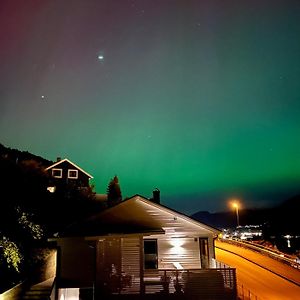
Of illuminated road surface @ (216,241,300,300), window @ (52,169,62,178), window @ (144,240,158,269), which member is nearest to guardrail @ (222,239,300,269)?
illuminated road surface @ (216,241,300,300)

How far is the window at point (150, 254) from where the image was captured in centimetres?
2009

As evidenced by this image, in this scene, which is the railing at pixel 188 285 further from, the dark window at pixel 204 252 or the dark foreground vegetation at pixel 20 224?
the dark window at pixel 204 252

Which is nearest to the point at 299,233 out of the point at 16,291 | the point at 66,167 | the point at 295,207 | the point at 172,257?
the point at 295,207

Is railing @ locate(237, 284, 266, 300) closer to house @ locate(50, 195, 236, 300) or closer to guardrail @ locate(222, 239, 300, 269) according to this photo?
house @ locate(50, 195, 236, 300)

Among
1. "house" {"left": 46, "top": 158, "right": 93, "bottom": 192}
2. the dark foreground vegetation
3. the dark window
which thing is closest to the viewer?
the dark foreground vegetation

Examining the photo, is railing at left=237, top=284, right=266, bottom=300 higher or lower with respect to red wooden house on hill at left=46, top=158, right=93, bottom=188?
lower

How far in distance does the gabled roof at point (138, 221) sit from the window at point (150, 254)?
1.30 meters

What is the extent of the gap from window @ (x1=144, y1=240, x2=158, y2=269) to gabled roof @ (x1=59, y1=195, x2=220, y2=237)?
1296 mm

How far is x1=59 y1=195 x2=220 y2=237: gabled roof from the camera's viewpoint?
18047 millimetres

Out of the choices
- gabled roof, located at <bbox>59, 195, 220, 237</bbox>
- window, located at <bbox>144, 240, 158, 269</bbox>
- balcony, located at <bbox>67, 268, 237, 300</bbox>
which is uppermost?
gabled roof, located at <bbox>59, 195, 220, 237</bbox>

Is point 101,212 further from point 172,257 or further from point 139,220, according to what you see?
point 172,257

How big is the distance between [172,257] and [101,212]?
204 inches

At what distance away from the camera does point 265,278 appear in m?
21.4

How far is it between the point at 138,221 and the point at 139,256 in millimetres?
2278
